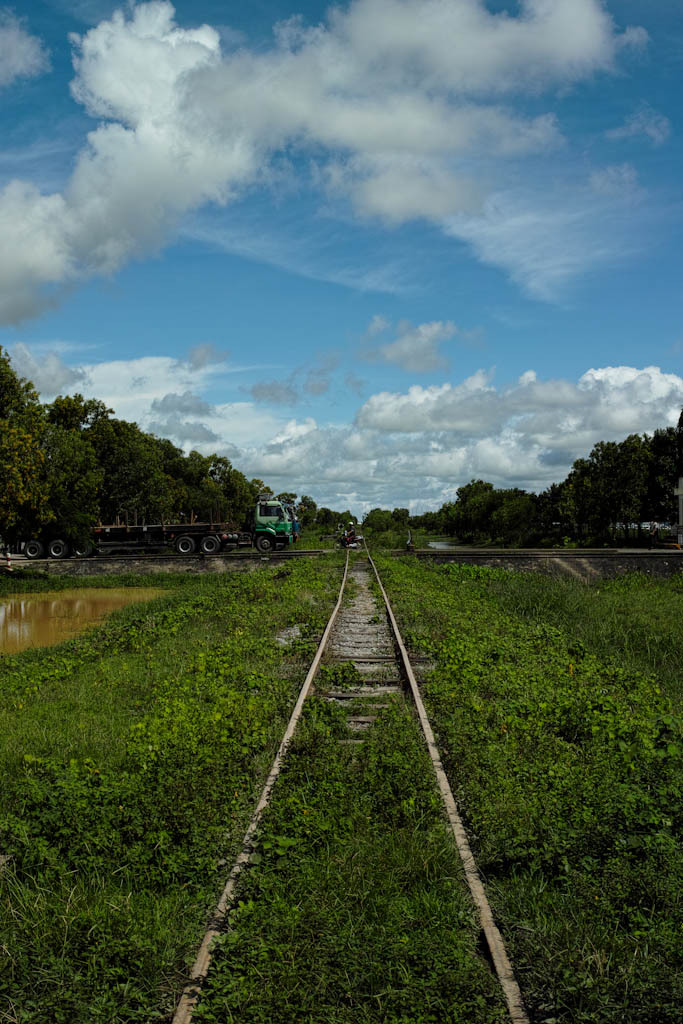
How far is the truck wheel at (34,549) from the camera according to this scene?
38.5 metres

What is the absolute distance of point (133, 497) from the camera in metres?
58.6

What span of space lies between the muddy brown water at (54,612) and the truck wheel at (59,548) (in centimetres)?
957

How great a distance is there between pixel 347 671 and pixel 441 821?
15.5 ft

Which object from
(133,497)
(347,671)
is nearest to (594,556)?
(347,671)

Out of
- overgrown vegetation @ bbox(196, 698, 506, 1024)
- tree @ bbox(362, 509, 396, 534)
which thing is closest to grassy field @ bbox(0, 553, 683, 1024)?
overgrown vegetation @ bbox(196, 698, 506, 1024)

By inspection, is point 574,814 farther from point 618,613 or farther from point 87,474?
point 87,474

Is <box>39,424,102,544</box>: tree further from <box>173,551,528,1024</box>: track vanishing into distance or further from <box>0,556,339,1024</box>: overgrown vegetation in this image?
<box>0,556,339,1024</box>: overgrown vegetation

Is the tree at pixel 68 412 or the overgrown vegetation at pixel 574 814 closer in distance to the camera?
the overgrown vegetation at pixel 574 814

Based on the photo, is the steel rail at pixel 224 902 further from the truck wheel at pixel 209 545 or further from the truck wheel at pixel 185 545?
the truck wheel at pixel 185 545

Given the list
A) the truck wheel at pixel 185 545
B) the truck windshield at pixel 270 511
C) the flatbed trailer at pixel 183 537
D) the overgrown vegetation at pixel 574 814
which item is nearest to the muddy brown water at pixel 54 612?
the truck wheel at pixel 185 545

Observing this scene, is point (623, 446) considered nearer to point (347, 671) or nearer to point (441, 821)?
point (347, 671)

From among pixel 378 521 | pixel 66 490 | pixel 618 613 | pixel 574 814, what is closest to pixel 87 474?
pixel 66 490

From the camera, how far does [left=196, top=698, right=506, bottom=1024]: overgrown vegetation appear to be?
331 cm

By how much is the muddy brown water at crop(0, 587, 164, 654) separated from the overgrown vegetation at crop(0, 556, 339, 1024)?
646 cm
